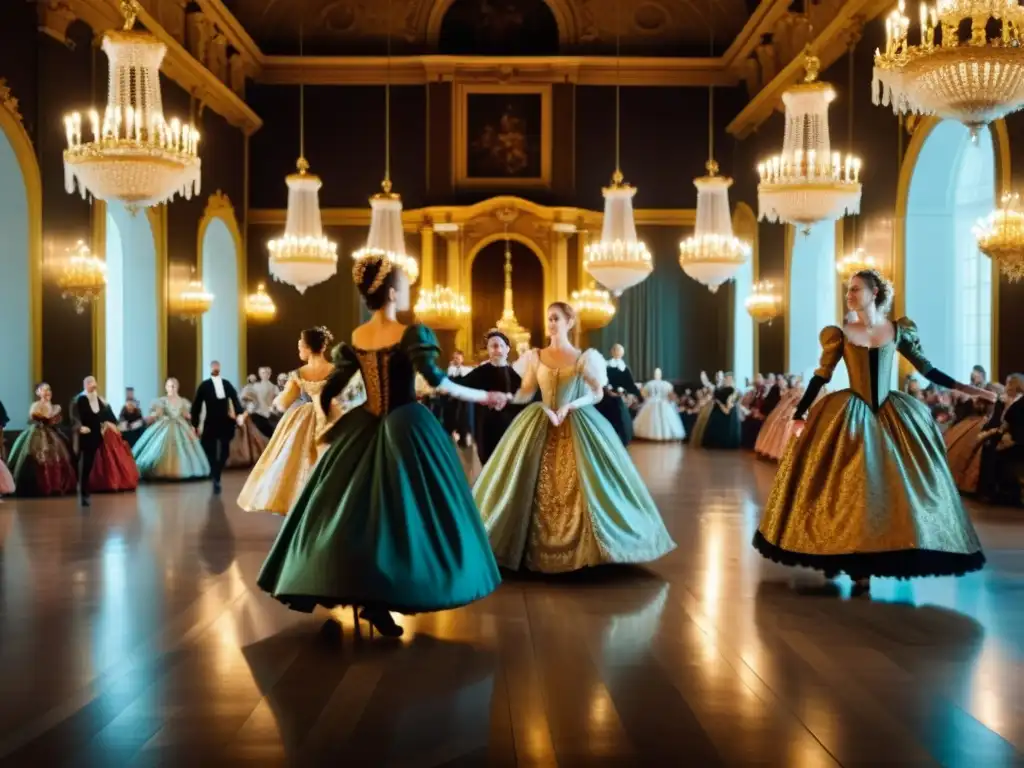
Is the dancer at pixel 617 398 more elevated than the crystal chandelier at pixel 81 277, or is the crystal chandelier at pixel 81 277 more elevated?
the crystal chandelier at pixel 81 277

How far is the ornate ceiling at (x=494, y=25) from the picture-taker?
21.3 metres

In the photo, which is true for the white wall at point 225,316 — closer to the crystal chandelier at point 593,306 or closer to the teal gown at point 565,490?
the crystal chandelier at point 593,306

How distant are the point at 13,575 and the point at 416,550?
117 inches

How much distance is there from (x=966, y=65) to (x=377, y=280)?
417 cm

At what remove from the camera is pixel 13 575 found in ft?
21.1

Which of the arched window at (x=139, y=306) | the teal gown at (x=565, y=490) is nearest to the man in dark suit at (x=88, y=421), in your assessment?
the arched window at (x=139, y=306)

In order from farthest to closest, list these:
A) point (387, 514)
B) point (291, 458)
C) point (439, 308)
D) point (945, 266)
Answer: point (439, 308) → point (945, 266) → point (291, 458) → point (387, 514)

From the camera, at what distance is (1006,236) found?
31.3 feet

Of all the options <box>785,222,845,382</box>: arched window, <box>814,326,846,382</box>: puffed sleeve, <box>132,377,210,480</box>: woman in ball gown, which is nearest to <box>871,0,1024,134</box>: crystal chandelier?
<box>814,326,846,382</box>: puffed sleeve

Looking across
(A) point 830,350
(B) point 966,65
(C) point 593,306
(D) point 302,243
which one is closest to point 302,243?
(D) point 302,243

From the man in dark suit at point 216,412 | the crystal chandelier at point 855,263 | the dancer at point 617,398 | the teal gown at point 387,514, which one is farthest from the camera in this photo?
the crystal chandelier at point 855,263

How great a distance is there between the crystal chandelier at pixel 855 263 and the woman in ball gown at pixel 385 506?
9097 millimetres

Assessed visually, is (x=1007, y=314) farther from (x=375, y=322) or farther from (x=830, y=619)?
(x=375, y=322)

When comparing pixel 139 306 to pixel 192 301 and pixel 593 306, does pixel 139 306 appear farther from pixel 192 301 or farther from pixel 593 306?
pixel 593 306
